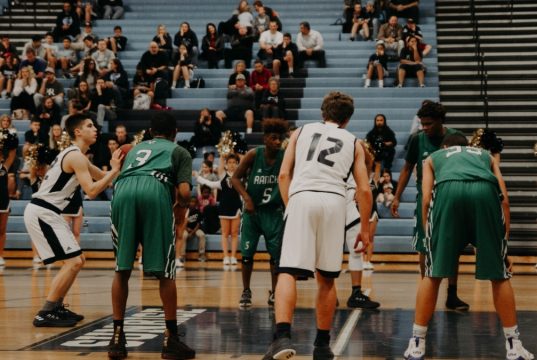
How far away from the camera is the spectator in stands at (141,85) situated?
2097cm

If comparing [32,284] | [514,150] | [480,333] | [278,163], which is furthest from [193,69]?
[480,333]

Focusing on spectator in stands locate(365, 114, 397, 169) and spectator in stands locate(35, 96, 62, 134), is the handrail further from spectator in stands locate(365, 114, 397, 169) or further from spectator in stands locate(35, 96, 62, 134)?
spectator in stands locate(35, 96, 62, 134)

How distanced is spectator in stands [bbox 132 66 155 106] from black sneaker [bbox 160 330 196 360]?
46.1 feet

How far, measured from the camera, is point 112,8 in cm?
2495

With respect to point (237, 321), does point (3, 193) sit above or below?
above

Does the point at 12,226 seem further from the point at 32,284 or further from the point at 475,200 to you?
the point at 475,200

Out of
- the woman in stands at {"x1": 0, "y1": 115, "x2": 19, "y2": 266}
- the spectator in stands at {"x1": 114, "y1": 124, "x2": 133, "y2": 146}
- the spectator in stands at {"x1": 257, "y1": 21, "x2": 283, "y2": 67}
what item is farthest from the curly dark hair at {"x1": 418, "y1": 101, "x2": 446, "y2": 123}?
the spectator in stands at {"x1": 257, "y1": 21, "x2": 283, "y2": 67}

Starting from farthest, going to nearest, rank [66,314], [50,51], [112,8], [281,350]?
[112,8] → [50,51] → [66,314] → [281,350]

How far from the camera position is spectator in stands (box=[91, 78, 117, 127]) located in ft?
66.5

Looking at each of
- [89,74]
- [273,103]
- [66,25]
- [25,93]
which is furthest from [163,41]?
[273,103]

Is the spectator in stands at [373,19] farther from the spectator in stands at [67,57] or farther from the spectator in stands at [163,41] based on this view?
the spectator in stands at [67,57]

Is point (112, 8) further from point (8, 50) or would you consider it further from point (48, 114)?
point (48, 114)

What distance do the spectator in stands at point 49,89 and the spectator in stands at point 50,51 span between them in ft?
4.22

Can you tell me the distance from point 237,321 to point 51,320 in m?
1.74
